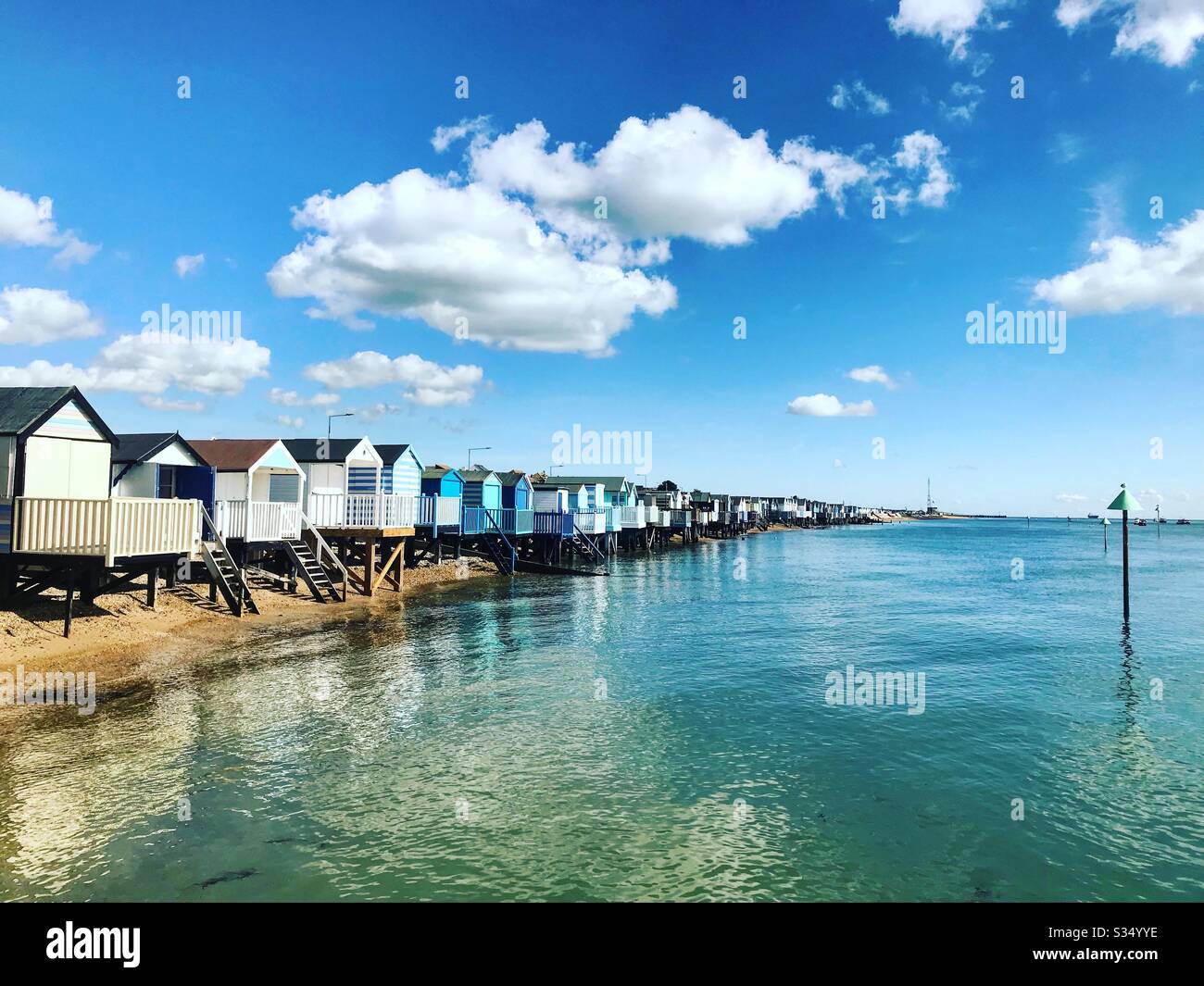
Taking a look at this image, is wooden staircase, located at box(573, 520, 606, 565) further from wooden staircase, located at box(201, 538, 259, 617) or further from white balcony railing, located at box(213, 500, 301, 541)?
wooden staircase, located at box(201, 538, 259, 617)

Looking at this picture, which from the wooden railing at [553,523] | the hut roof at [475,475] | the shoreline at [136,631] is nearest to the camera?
the shoreline at [136,631]

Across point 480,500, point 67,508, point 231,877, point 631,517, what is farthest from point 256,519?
point 631,517

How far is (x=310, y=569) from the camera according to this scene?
2895 cm

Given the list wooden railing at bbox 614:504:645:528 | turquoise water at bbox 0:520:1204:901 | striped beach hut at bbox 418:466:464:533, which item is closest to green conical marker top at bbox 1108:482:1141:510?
turquoise water at bbox 0:520:1204:901

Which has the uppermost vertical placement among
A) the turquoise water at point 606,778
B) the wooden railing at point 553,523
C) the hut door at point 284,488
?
the hut door at point 284,488

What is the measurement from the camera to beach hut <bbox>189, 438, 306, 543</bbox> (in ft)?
82.6

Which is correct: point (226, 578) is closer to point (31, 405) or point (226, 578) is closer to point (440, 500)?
point (31, 405)

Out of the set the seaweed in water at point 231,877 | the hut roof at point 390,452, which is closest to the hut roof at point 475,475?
the hut roof at point 390,452

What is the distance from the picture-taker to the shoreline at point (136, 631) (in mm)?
16719

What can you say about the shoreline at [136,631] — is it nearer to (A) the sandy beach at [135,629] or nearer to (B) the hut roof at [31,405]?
(A) the sandy beach at [135,629]

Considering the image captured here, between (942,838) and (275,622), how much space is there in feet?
70.4

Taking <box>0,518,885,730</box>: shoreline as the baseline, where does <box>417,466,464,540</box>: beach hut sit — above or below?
above
